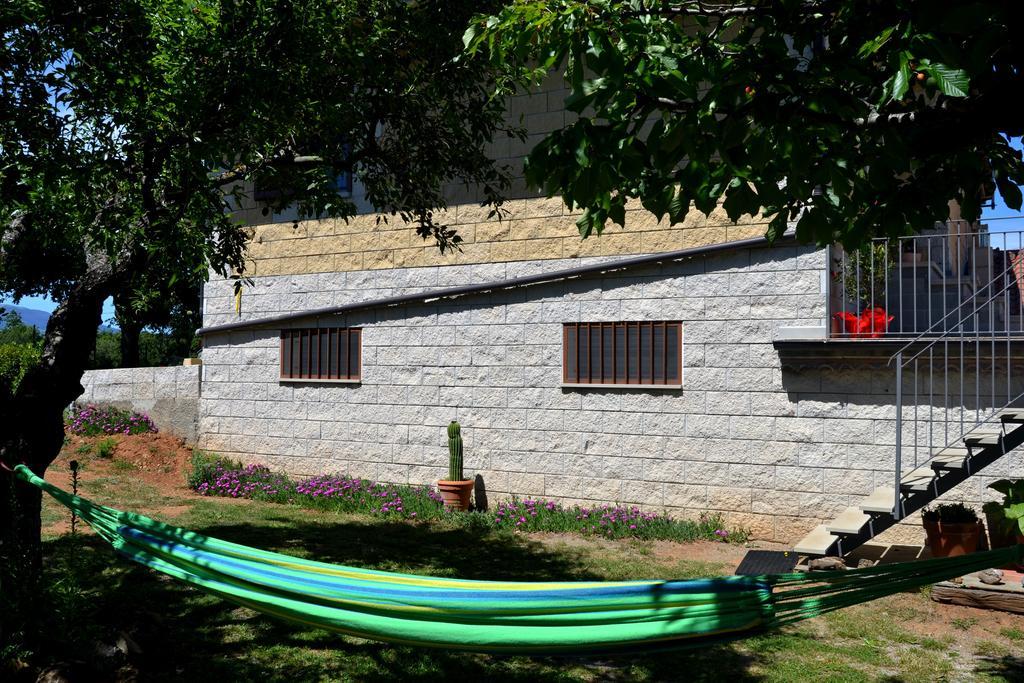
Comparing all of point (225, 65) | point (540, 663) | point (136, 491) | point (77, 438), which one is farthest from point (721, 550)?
point (77, 438)

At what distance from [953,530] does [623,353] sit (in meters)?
3.68

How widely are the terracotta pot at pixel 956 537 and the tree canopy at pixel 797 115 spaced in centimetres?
332

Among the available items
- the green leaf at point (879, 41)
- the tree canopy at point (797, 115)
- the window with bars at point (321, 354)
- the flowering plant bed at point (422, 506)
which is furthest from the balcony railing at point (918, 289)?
the window with bars at point (321, 354)

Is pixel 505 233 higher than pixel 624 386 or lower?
higher

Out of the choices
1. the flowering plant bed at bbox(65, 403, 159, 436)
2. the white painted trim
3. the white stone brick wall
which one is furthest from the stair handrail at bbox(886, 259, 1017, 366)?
the flowering plant bed at bbox(65, 403, 159, 436)

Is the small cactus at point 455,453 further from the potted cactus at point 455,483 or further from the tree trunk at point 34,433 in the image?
the tree trunk at point 34,433

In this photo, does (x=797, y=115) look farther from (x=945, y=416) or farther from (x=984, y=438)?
(x=945, y=416)

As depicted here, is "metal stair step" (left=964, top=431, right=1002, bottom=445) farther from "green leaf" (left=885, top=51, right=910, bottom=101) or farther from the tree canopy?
"green leaf" (left=885, top=51, right=910, bottom=101)

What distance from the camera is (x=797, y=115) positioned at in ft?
12.7

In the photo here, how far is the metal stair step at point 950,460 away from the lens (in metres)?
6.85

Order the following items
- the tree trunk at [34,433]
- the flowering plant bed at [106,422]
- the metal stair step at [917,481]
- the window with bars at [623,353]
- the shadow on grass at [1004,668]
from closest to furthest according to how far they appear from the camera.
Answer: the tree trunk at [34,433]
the shadow on grass at [1004,668]
the metal stair step at [917,481]
the window with bars at [623,353]
the flowering plant bed at [106,422]

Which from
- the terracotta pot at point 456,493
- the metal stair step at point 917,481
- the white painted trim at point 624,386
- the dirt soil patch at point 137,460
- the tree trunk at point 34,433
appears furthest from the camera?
the dirt soil patch at point 137,460

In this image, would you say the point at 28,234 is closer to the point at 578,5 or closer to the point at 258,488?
the point at 578,5

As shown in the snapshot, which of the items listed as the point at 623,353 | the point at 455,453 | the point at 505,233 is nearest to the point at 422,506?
the point at 455,453
